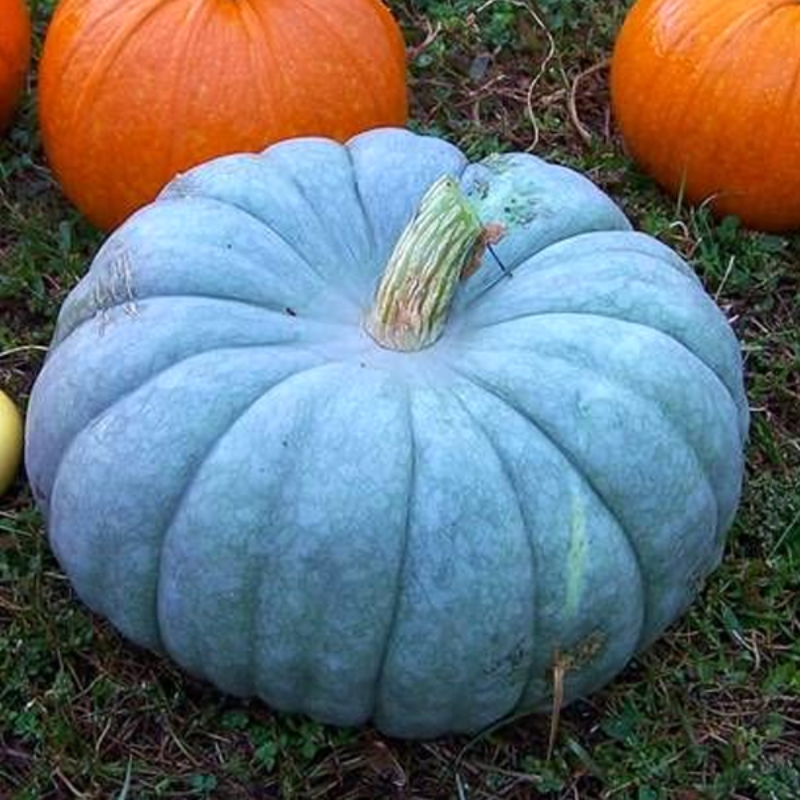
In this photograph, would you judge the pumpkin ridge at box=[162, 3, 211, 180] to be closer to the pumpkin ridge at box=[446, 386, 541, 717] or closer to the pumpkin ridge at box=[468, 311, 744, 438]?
the pumpkin ridge at box=[468, 311, 744, 438]

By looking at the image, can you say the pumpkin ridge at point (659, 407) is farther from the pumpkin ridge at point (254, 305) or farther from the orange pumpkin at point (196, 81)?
the orange pumpkin at point (196, 81)

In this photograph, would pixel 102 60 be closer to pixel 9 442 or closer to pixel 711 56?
pixel 9 442

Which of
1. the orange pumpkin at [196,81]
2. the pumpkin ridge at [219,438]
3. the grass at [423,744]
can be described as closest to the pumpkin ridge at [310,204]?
the pumpkin ridge at [219,438]

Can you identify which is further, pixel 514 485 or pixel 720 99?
pixel 720 99

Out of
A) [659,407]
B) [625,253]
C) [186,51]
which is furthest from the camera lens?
[186,51]

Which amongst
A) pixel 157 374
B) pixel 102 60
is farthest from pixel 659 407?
pixel 102 60
